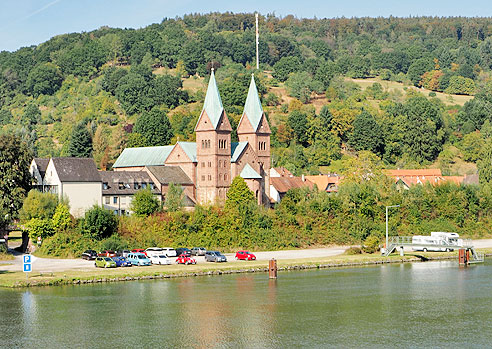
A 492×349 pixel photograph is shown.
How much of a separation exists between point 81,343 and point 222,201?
204ft

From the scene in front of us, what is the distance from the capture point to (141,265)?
3068 inches

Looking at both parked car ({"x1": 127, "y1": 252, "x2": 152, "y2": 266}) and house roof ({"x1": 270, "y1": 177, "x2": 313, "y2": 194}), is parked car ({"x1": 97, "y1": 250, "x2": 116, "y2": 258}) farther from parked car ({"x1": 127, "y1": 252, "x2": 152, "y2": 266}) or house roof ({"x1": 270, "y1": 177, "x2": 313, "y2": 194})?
house roof ({"x1": 270, "y1": 177, "x2": 313, "y2": 194})

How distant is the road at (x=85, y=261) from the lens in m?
74.3

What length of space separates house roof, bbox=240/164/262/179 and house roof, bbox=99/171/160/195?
1207 cm

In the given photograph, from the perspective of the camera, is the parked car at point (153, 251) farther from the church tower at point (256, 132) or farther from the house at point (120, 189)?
the church tower at point (256, 132)

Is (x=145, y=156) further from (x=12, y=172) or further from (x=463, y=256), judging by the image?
(x=463, y=256)

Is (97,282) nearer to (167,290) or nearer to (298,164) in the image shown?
(167,290)

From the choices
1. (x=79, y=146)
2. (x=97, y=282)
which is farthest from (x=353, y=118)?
(x=97, y=282)

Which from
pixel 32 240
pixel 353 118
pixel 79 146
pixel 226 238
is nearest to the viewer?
pixel 32 240

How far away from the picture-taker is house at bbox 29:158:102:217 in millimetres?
93375

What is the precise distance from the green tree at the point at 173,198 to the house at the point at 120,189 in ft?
13.1

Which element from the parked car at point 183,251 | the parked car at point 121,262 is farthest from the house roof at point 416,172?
the parked car at point 121,262

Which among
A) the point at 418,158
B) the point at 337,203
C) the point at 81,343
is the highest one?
the point at 418,158

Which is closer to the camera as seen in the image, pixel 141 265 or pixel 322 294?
pixel 322 294
